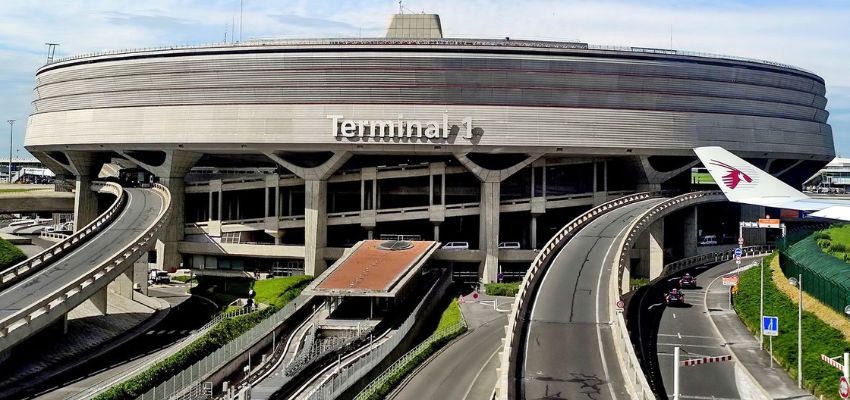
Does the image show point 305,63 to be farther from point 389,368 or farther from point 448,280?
point 389,368

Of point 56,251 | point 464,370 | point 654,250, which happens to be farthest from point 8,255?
point 654,250

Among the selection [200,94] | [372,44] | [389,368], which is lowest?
[389,368]

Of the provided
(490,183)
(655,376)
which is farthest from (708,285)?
(655,376)

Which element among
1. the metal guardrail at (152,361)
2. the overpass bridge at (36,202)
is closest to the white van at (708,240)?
the metal guardrail at (152,361)

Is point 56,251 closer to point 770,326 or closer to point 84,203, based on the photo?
point 84,203

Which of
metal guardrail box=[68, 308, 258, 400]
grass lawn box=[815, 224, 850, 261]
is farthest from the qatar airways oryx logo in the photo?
metal guardrail box=[68, 308, 258, 400]

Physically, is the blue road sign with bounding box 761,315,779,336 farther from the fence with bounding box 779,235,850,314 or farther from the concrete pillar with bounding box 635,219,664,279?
the concrete pillar with bounding box 635,219,664,279

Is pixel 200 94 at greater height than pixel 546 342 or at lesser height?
greater
